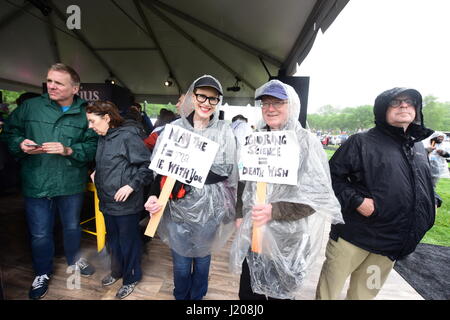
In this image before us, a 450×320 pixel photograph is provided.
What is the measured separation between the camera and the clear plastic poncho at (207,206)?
1.36m

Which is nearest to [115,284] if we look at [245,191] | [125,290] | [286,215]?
[125,290]

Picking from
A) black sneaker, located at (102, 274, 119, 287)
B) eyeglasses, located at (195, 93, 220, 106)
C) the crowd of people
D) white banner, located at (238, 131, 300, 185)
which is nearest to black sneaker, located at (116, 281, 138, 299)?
the crowd of people

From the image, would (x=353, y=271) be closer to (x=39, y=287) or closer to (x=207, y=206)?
(x=207, y=206)

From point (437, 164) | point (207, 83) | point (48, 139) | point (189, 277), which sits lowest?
point (189, 277)

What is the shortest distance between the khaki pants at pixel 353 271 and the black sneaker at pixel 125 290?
5.09 ft

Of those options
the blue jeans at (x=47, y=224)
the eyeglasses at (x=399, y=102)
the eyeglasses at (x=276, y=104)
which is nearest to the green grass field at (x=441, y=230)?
the eyeglasses at (x=399, y=102)

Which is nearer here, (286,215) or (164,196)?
(286,215)

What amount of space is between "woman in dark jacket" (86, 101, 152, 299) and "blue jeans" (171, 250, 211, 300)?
1.64ft

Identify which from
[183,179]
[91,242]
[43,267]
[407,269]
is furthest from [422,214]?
[91,242]

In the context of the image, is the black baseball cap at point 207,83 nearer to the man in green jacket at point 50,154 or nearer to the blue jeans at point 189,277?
the man in green jacket at point 50,154

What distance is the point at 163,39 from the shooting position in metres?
5.95

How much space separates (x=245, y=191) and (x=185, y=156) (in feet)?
1.44

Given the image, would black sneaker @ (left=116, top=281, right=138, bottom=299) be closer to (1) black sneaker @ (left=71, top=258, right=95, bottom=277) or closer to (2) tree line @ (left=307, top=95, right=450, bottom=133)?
(1) black sneaker @ (left=71, top=258, right=95, bottom=277)

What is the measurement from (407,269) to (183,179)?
2.92 metres
